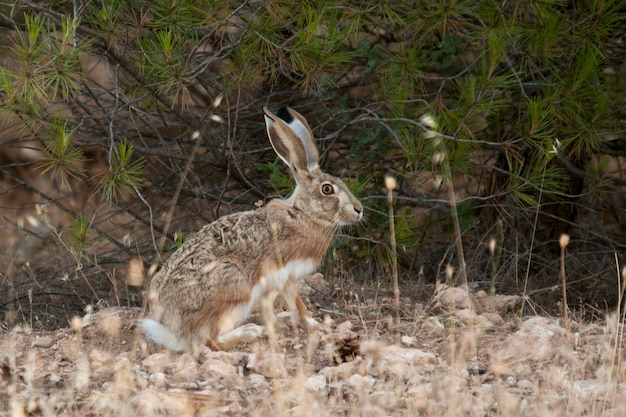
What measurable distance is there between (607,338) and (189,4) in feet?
9.74

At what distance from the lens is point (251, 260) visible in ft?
17.0

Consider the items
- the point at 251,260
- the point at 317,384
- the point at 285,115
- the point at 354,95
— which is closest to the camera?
the point at 317,384

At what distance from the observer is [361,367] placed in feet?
14.3

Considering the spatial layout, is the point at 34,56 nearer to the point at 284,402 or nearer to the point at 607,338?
the point at 284,402

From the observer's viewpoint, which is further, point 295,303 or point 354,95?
point 354,95

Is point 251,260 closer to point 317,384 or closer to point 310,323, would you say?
point 310,323

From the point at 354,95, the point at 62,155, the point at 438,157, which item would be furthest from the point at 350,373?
the point at 354,95

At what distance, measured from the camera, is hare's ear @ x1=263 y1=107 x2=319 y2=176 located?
550 centimetres

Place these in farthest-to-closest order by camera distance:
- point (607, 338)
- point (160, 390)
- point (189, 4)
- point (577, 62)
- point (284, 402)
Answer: point (577, 62) < point (189, 4) < point (607, 338) < point (160, 390) < point (284, 402)

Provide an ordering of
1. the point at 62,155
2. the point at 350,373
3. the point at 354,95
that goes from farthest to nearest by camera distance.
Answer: the point at 354,95 < the point at 62,155 < the point at 350,373

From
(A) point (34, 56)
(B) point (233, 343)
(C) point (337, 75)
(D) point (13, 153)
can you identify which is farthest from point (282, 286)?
(D) point (13, 153)

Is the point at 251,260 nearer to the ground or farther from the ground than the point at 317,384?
farther from the ground

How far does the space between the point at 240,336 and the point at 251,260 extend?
1.35 feet

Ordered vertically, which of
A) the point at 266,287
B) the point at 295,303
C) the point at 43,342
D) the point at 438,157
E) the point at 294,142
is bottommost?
the point at 43,342
